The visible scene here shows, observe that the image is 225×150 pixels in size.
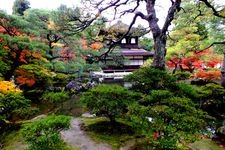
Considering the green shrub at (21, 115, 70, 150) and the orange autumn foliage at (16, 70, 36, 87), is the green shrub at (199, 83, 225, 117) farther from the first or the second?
the green shrub at (21, 115, 70, 150)

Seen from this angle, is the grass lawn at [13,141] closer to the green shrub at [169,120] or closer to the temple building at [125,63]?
the green shrub at [169,120]

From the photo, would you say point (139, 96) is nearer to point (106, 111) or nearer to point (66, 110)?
point (106, 111)

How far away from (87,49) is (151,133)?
12.8 meters

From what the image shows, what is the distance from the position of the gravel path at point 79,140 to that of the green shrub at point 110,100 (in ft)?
2.71

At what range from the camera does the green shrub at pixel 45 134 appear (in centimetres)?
595

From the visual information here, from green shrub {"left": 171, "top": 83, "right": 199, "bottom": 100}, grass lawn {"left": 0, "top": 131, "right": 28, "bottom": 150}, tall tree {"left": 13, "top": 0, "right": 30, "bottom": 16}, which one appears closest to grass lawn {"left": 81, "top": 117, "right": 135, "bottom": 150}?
green shrub {"left": 171, "top": 83, "right": 199, "bottom": 100}

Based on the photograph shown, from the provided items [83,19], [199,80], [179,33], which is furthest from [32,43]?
[179,33]

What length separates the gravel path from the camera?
22.8ft

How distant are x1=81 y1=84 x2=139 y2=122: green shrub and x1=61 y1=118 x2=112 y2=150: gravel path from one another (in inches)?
32.5

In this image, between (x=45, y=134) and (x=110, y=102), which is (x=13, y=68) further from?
(x=45, y=134)

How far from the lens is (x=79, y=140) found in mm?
7398

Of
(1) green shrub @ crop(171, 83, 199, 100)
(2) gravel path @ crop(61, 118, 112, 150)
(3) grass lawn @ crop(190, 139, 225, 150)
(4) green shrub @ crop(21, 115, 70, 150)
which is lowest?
(3) grass lawn @ crop(190, 139, 225, 150)

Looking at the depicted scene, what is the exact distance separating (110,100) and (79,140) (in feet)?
4.63

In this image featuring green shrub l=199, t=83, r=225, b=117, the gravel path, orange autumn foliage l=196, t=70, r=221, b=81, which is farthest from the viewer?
orange autumn foliage l=196, t=70, r=221, b=81
